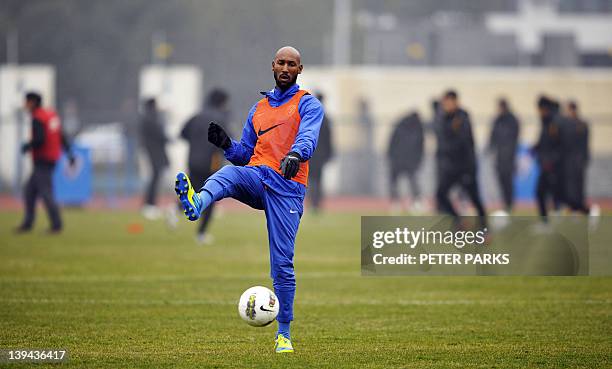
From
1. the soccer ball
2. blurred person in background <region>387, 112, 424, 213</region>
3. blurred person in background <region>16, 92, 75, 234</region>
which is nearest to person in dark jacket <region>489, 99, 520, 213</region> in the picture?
blurred person in background <region>387, 112, 424, 213</region>

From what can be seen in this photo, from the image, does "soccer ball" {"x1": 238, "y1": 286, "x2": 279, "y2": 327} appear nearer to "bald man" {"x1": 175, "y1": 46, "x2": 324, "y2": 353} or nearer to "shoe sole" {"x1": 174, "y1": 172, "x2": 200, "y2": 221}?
"bald man" {"x1": 175, "y1": 46, "x2": 324, "y2": 353}

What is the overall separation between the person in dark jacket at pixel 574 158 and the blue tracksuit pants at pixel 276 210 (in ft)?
48.7

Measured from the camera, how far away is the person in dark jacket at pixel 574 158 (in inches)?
912

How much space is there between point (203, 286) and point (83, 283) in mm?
1405

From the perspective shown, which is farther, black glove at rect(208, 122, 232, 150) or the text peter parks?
the text peter parks

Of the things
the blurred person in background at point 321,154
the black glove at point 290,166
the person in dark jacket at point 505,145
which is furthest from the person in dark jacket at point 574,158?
the black glove at point 290,166

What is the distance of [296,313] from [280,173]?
10.1 feet

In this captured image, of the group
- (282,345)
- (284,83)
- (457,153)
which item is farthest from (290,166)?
(457,153)

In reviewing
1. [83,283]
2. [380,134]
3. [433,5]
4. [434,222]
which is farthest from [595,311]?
[433,5]

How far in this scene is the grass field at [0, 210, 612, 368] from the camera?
29.6 ft

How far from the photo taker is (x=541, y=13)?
65438mm

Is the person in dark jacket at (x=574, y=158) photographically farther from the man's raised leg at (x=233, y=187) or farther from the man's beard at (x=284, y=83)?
the man's raised leg at (x=233, y=187)

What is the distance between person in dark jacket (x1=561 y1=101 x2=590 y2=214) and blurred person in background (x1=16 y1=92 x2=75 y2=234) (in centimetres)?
937

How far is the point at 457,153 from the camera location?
19250mm
